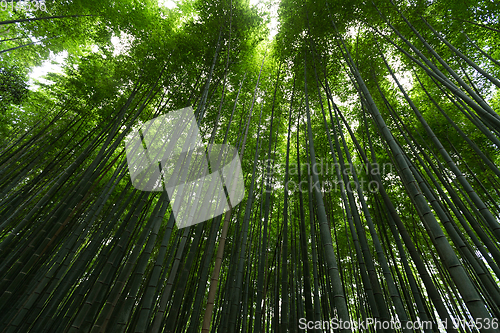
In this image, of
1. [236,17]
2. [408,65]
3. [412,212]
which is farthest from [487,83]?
[236,17]

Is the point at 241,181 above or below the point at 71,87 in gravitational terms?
below

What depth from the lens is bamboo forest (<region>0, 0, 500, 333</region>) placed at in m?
2.20

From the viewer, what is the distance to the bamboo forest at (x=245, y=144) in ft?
7.22

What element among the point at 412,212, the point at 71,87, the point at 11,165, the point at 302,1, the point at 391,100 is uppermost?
the point at 302,1

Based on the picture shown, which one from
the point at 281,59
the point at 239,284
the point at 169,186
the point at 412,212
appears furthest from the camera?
the point at 412,212

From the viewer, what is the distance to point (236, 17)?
3.92 m

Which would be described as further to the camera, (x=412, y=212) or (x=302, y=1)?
(x=412, y=212)

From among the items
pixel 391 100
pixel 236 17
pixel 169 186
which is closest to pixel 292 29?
pixel 236 17

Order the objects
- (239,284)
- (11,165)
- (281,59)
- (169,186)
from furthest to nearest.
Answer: (281,59), (11,165), (239,284), (169,186)

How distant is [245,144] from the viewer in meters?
4.46

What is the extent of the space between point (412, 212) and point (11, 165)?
8.11m

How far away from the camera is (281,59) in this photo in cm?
422

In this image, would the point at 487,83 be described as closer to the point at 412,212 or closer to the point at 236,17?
the point at 412,212

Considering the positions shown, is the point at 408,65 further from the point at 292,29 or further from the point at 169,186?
the point at 169,186
